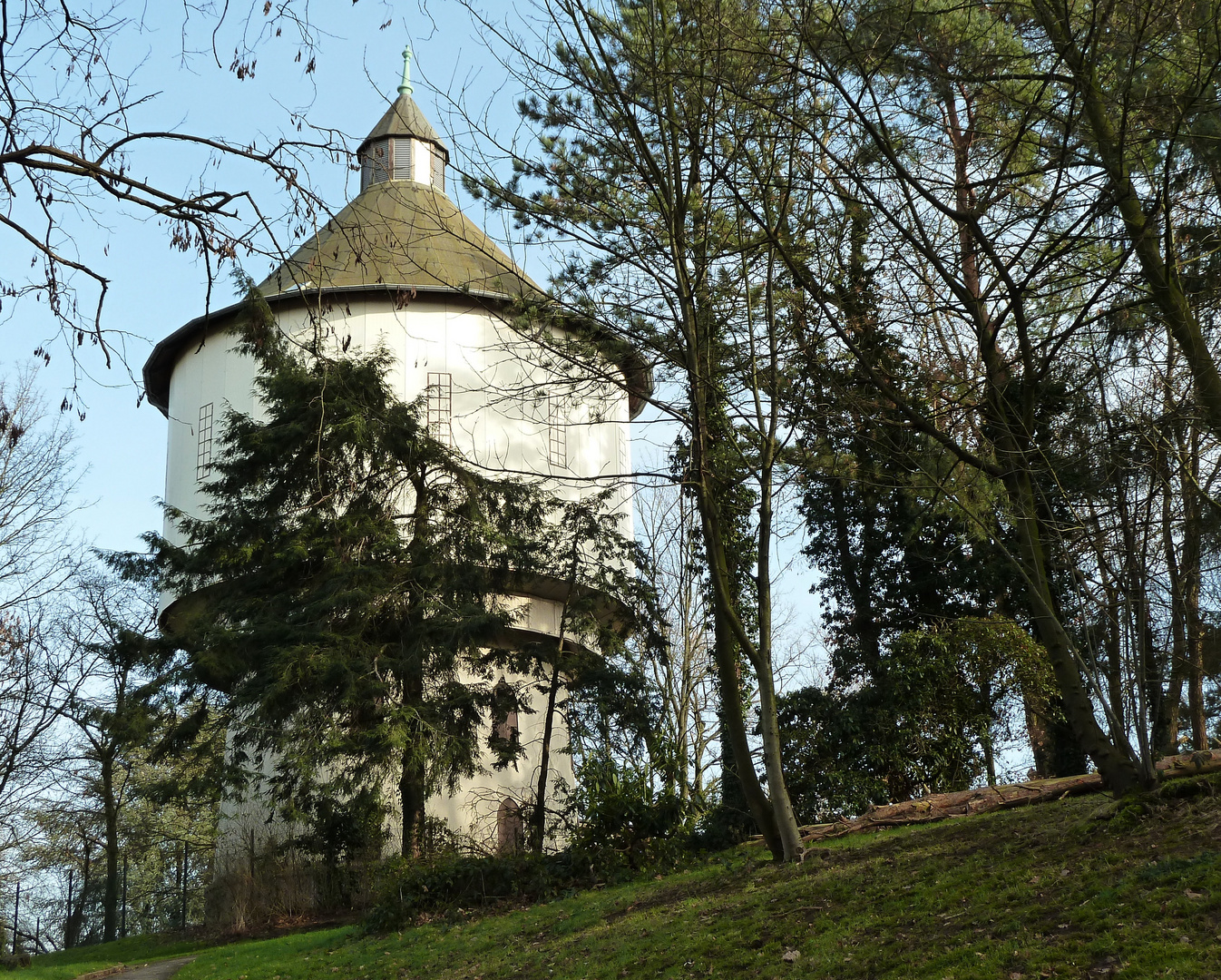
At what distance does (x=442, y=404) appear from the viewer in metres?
17.4

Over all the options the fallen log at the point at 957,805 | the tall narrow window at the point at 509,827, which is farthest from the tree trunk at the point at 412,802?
the fallen log at the point at 957,805

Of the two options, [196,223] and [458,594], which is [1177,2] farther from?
[458,594]

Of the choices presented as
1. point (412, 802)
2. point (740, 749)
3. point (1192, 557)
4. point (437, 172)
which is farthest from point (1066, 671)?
point (437, 172)

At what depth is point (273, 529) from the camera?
16.6 meters

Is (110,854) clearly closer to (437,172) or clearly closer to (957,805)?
(437,172)

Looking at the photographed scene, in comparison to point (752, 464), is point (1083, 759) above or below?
below

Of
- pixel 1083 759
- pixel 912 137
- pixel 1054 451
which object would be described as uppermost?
pixel 912 137

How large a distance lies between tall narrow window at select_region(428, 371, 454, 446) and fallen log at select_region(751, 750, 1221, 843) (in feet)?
25.7

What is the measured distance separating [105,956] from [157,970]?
4492 millimetres

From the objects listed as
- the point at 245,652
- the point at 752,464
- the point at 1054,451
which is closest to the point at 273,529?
the point at 245,652

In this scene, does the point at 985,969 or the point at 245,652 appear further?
the point at 245,652

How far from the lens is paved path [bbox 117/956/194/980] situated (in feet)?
42.5

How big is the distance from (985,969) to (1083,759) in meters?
10.6

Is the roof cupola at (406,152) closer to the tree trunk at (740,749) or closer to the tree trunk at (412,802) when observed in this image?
the tree trunk at (412,802)
